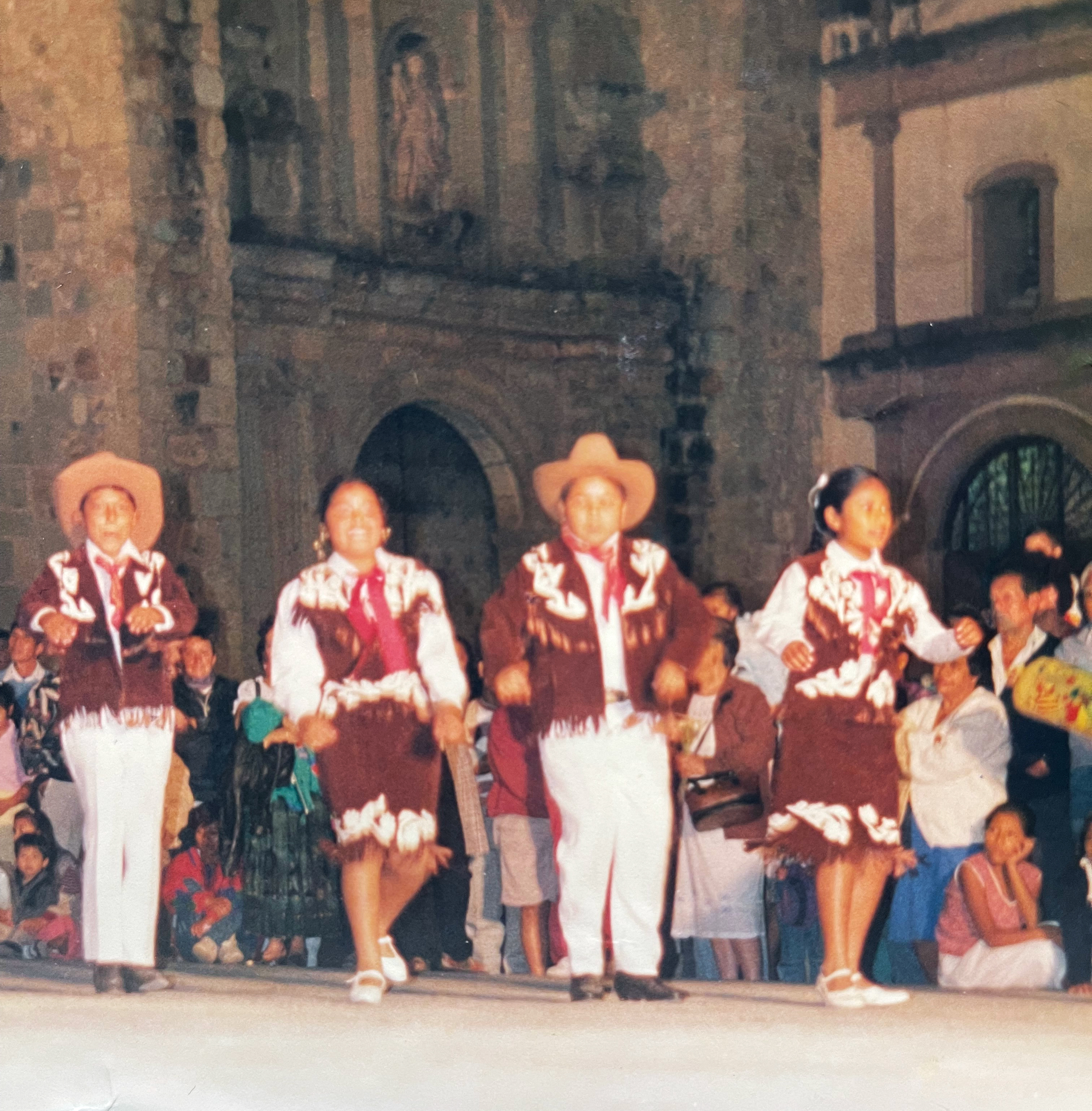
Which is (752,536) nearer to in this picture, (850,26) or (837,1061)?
(850,26)

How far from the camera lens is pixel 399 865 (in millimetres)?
6516

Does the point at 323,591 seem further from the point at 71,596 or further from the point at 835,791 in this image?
the point at 835,791

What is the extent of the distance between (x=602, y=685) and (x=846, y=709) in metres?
0.66

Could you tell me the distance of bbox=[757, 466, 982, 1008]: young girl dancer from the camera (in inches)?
246

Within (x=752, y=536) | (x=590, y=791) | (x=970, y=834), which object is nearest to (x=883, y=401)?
(x=752, y=536)

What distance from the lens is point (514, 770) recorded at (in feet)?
23.3

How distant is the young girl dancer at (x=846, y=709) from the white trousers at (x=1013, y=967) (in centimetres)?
54

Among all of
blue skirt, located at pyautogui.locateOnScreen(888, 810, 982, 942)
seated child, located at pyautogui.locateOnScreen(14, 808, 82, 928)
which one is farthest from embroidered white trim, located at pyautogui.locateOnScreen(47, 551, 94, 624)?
blue skirt, located at pyautogui.locateOnScreen(888, 810, 982, 942)

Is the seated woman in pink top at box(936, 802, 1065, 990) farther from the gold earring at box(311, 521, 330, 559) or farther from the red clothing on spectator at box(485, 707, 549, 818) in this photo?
the gold earring at box(311, 521, 330, 559)

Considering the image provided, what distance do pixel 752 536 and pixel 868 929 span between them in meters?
5.77

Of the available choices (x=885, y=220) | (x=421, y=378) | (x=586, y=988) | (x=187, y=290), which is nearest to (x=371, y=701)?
(x=586, y=988)

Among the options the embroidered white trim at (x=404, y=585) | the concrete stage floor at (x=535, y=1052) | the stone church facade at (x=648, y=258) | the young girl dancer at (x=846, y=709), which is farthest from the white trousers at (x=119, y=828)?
the stone church facade at (x=648, y=258)

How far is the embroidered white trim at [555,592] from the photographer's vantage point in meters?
6.43

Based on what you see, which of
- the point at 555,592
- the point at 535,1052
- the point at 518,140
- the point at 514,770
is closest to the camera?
the point at 535,1052
